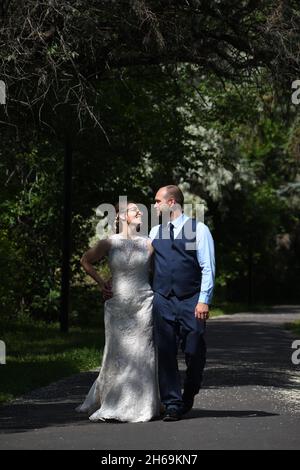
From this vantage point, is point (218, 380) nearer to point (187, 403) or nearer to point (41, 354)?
point (187, 403)

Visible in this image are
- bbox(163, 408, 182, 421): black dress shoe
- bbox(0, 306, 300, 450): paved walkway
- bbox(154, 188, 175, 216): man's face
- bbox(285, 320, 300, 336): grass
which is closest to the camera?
bbox(0, 306, 300, 450): paved walkway

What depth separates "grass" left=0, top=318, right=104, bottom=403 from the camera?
50.6 feet

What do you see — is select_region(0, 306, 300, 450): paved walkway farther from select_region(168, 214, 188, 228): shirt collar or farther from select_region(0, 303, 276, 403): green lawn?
select_region(168, 214, 188, 228): shirt collar

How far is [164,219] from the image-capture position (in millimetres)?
11570

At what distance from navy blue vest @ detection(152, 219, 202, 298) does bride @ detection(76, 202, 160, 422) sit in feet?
0.93

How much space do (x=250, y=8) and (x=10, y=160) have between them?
3.84m

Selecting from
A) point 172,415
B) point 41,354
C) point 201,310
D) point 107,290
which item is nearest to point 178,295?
point 201,310

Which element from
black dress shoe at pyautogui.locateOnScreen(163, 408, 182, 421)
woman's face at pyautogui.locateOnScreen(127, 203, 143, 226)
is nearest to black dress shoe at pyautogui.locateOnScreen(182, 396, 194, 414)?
black dress shoe at pyautogui.locateOnScreen(163, 408, 182, 421)

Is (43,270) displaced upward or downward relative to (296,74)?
downward

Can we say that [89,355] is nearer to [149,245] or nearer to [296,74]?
[296,74]

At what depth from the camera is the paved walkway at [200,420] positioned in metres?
9.71

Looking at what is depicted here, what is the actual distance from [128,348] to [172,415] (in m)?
0.79

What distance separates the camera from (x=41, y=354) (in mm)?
20297
